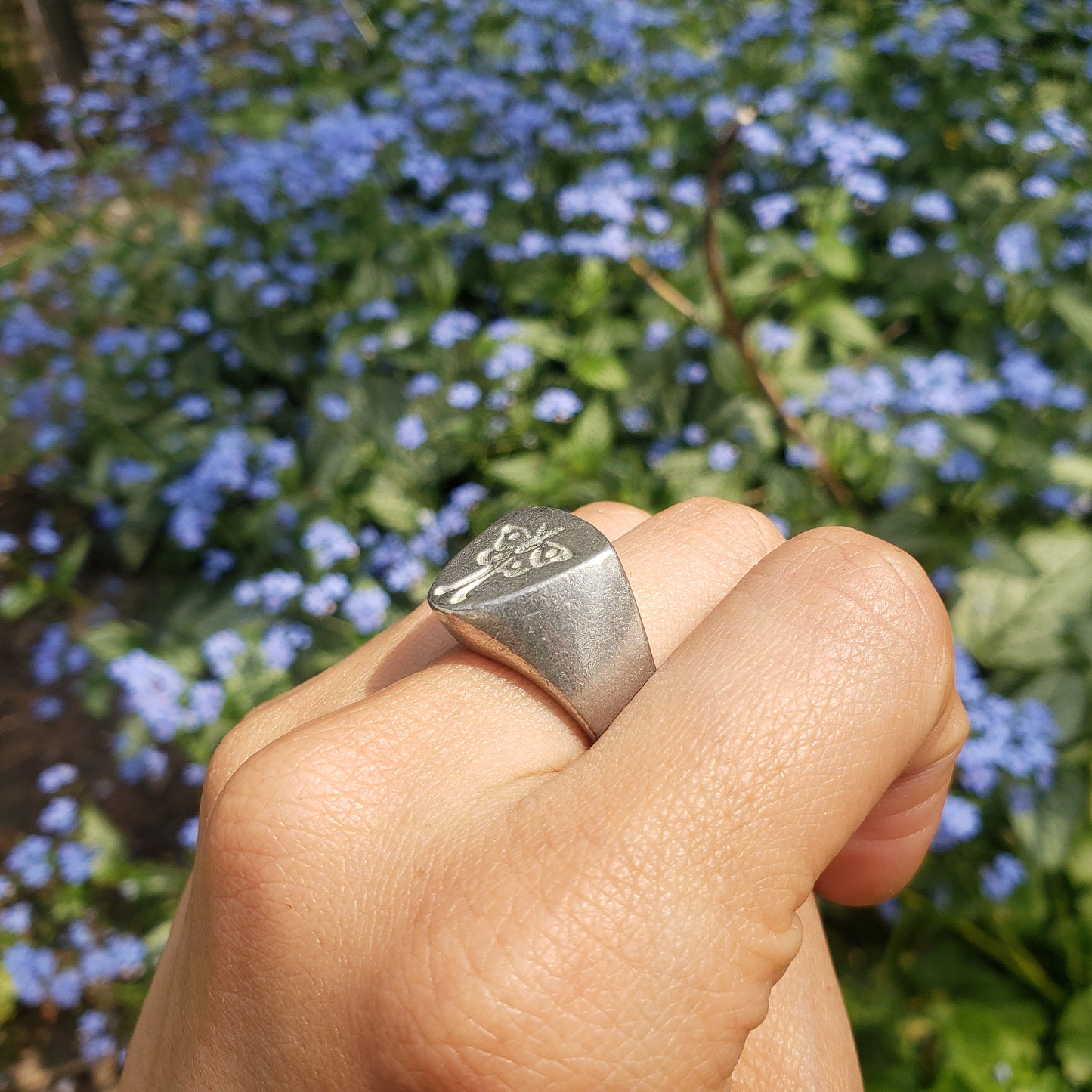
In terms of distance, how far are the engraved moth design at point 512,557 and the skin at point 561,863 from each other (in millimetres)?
91

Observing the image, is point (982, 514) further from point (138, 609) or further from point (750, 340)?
point (138, 609)

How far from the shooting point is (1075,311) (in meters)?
2.33

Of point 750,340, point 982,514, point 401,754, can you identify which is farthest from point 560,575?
point 750,340

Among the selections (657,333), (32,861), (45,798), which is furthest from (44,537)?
(657,333)

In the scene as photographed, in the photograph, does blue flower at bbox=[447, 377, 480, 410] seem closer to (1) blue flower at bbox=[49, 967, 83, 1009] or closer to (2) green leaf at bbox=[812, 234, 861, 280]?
(2) green leaf at bbox=[812, 234, 861, 280]

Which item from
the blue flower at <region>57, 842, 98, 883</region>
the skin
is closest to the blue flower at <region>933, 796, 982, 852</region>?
the skin

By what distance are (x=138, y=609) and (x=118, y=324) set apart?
5.33 feet

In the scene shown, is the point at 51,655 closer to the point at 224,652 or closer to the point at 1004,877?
the point at 224,652

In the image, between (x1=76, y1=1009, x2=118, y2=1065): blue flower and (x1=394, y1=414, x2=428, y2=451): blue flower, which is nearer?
(x1=76, y1=1009, x2=118, y2=1065): blue flower

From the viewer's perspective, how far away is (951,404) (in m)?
2.24

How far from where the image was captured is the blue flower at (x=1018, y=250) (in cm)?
254

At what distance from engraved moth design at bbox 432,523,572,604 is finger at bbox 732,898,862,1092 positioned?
1.60 ft

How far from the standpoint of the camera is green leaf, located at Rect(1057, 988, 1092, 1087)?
1700mm

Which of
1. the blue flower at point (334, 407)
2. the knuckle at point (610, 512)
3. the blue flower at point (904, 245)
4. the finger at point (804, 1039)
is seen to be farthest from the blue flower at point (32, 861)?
the blue flower at point (904, 245)
